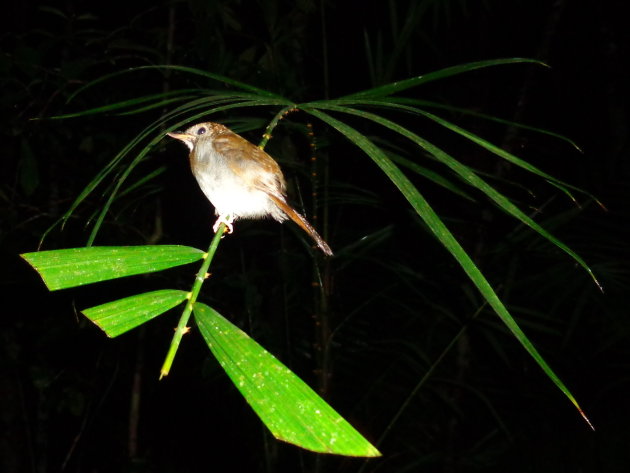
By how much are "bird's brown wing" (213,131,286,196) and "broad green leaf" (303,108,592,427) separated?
57 centimetres

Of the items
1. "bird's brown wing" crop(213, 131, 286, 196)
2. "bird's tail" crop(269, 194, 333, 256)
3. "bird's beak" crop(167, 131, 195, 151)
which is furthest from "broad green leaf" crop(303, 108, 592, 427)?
"bird's beak" crop(167, 131, 195, 151)

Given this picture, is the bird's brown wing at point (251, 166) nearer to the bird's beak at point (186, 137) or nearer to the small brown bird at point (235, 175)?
the small brown bird at point (235, 175)

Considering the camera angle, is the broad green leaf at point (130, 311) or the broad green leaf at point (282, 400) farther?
the broad green leaf at point (130, 311)

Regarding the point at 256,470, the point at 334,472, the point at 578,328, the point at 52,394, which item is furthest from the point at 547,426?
the point at 52,394

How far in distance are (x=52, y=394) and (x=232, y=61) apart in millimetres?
1966

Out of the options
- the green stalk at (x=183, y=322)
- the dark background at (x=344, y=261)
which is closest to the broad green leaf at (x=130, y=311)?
the green stalk at (x=183, y=322)

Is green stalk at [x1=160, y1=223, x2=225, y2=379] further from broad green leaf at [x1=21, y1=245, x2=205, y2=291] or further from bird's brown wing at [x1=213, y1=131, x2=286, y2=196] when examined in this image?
bird's brown wing at [x1=213, y1=131, x2=286, y2=196]

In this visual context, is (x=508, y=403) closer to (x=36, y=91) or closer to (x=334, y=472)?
(x=334, y=472)

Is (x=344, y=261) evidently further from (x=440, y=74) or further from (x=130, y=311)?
(x=130, y=311)

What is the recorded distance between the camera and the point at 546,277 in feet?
7.55

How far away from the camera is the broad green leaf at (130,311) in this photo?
64 cm

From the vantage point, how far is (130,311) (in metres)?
0.66

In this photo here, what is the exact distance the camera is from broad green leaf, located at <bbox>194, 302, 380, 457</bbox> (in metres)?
0.48

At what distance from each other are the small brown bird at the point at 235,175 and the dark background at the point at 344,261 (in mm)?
306
